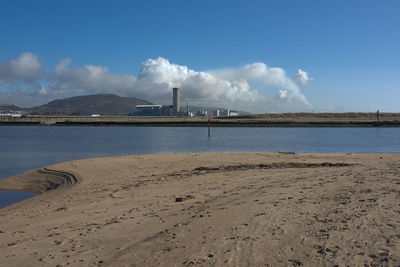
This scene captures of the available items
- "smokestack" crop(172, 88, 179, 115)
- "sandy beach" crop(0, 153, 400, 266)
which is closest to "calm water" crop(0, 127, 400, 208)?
"sandy beach" crop(0, 153, 400, 266)

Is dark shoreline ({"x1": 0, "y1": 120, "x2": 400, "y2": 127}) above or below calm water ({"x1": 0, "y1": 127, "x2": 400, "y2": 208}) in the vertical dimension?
above

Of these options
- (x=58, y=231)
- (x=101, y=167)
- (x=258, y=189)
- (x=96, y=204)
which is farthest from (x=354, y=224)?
(x=101, y=167)

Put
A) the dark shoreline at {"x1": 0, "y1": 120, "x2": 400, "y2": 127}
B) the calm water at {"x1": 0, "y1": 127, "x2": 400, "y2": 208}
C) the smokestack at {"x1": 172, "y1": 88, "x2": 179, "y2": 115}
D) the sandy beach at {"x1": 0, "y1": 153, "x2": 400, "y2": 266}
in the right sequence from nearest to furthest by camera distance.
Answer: the sandy beach at {"x1": 0, "y1": 153, "x2": 400, "y2": 266}
the calm water at {"x1": 0, "y1": 127, "x2": 400, "y2": 208}
the dark shoreline at {"x1": 0, "y1": 120, "x2": 400, "y2": 127}
the smokestack at {"x1": 172, "y1": 88, "x2": 179, "y2": 115}

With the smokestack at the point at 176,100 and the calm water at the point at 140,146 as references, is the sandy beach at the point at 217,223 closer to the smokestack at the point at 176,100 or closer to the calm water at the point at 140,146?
the calm water at the point at 140,146

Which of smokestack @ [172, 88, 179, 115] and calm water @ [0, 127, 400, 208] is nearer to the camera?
calm water @ [0, 127, 400, 208]

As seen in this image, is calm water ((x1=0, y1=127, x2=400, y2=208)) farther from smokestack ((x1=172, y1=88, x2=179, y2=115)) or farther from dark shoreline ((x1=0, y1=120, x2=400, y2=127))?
smokestack ((x1=172, y1=88, x2=179, y2=115))

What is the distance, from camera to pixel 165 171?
17.3m

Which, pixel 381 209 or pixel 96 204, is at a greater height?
pixel 381 209

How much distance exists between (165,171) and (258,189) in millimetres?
7205

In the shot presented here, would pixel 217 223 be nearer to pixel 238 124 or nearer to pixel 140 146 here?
pixel 140 146

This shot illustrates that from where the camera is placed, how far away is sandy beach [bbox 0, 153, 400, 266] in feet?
19.2

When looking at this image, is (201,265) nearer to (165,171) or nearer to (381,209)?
(381,209)

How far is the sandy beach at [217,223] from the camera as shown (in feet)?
19.2

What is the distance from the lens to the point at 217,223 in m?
7.48
